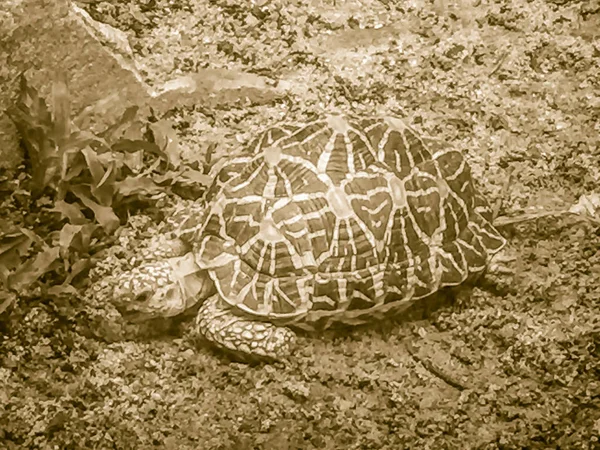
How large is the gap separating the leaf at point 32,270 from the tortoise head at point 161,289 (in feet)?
0.69

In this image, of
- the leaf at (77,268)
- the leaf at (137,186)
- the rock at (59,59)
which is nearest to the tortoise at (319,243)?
the leaf at (77,268)

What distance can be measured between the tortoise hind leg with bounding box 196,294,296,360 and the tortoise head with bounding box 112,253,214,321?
10 cm

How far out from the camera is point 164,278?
2.26 meters

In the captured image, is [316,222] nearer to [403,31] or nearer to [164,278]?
[164,278]

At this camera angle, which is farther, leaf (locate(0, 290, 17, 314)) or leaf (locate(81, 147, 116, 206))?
leaf (locate(81, 147, 116, 206))

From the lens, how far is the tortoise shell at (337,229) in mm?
2158

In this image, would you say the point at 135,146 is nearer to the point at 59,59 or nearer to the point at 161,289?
the point at 59,59

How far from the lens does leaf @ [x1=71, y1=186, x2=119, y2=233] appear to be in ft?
7.86

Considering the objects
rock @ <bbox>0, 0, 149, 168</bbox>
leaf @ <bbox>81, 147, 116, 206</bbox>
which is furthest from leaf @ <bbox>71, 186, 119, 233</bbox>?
rock @ <bbox>0, 0, 149, 168</bbox>

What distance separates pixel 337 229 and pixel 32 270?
886mm

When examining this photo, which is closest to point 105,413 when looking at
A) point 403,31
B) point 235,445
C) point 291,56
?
point 235,445

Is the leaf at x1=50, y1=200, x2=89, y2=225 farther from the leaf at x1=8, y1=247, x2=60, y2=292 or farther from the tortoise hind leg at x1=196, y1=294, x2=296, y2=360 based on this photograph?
the tortoise hind leg at x1=196, y1=294, x2=296, y2=360

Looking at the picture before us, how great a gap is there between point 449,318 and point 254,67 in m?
1.15

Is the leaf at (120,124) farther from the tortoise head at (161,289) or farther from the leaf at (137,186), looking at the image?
the tortoise head at (161,289)
